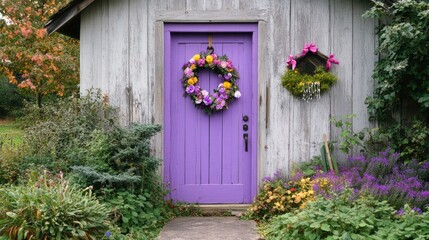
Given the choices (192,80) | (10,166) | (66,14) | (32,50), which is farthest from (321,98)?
(32,50)

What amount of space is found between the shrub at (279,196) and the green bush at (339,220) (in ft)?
3.23

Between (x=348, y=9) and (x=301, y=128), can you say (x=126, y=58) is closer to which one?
(x=301, y=128)

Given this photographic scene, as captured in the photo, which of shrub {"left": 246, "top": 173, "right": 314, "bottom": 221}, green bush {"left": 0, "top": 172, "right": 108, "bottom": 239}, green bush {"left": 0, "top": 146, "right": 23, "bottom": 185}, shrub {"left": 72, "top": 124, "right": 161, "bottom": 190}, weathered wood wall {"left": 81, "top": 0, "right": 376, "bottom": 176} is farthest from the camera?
weathered wood wall {"left": 81, "top": 0, "right": 376, "bottom": 176}

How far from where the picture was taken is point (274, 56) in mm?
7996

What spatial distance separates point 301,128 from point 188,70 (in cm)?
174

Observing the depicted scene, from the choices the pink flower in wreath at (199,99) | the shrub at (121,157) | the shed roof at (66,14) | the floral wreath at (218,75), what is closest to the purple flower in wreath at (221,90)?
the floral wreath at (218,75)

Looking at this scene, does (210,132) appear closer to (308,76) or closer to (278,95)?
(278,95)

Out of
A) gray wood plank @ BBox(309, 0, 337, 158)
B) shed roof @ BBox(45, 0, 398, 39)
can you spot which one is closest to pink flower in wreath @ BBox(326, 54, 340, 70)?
gray wood plank @ BBox(309, 0, 337, 158)

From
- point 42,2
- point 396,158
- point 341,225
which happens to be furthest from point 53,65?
point 341,225

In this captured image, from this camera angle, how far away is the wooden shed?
7.99m

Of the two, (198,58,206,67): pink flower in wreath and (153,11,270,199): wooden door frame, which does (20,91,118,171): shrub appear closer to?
(153,11,270,199): wooden door frame

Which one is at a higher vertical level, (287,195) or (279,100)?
(279,100)

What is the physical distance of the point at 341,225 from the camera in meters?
5.58

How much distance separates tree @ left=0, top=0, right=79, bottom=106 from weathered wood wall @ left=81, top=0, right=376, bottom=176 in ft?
14.7
